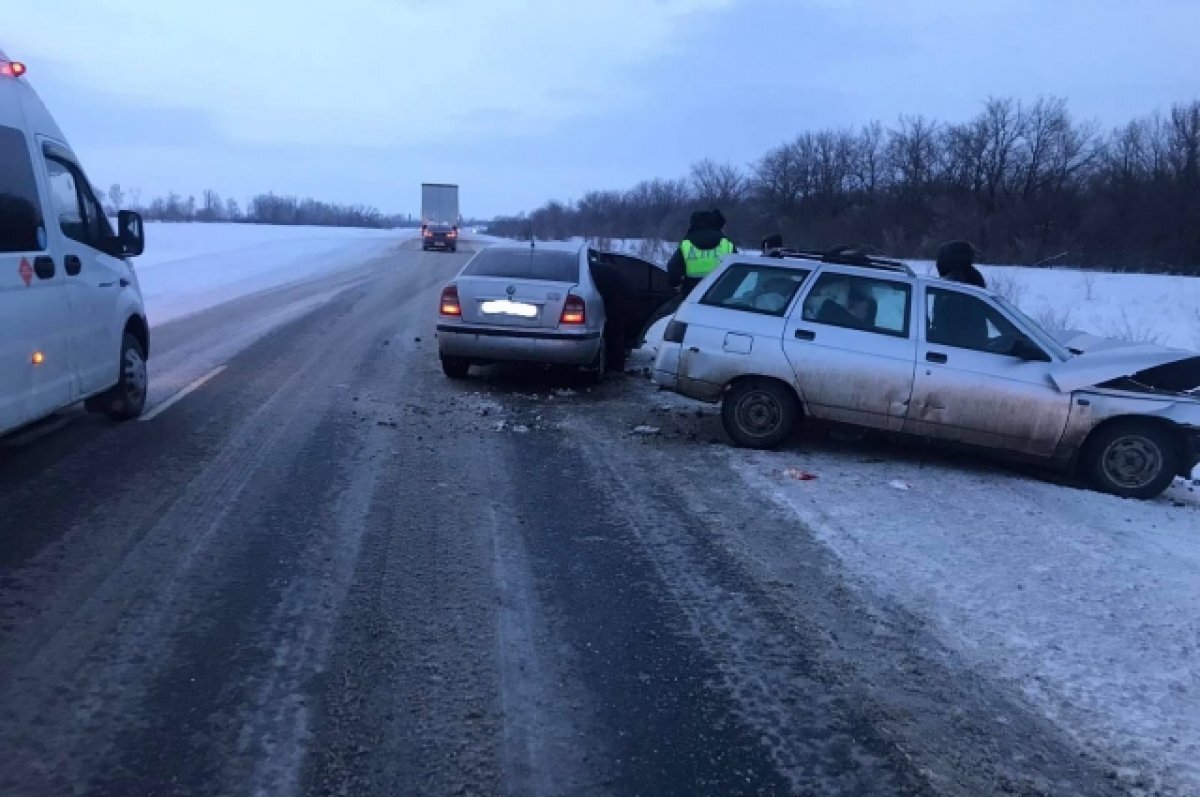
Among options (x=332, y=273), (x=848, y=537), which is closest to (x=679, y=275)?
(x=848, y=537)

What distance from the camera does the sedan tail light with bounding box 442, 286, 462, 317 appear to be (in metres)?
10.2

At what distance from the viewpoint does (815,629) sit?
4.32m

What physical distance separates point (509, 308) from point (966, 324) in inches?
185

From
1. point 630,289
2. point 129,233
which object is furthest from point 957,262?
point 129,233

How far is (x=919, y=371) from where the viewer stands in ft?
24.4

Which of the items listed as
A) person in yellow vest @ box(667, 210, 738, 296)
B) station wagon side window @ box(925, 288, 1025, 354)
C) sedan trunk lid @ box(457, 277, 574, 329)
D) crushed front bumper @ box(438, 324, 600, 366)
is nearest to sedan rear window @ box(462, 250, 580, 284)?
sedan trunk lid @ box(457, 277, 574, 329)

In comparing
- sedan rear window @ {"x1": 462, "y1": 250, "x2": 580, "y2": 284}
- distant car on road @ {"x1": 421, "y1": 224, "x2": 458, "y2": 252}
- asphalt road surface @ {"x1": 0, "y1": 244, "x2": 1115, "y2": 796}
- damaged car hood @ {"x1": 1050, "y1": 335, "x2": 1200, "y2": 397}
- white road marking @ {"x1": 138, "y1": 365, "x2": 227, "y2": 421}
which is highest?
distant car on road @ {"x1": 421, "y1": 224, "x2": 458, "y2": 252}

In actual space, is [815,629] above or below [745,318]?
below

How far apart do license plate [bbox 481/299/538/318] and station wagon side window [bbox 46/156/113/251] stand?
3.68m

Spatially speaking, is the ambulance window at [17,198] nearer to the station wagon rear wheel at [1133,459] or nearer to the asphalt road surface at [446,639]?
the asphalt road surface at [446,639]

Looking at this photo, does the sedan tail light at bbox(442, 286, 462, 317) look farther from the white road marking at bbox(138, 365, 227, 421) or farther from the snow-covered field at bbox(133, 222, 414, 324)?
the snow-covered field at bbox(133, 222, 414, 324)

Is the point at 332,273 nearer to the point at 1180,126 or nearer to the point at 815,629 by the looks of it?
the point at 815,629

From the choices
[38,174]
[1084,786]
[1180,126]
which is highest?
[1180,126]

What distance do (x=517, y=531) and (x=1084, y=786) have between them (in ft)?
10.7
